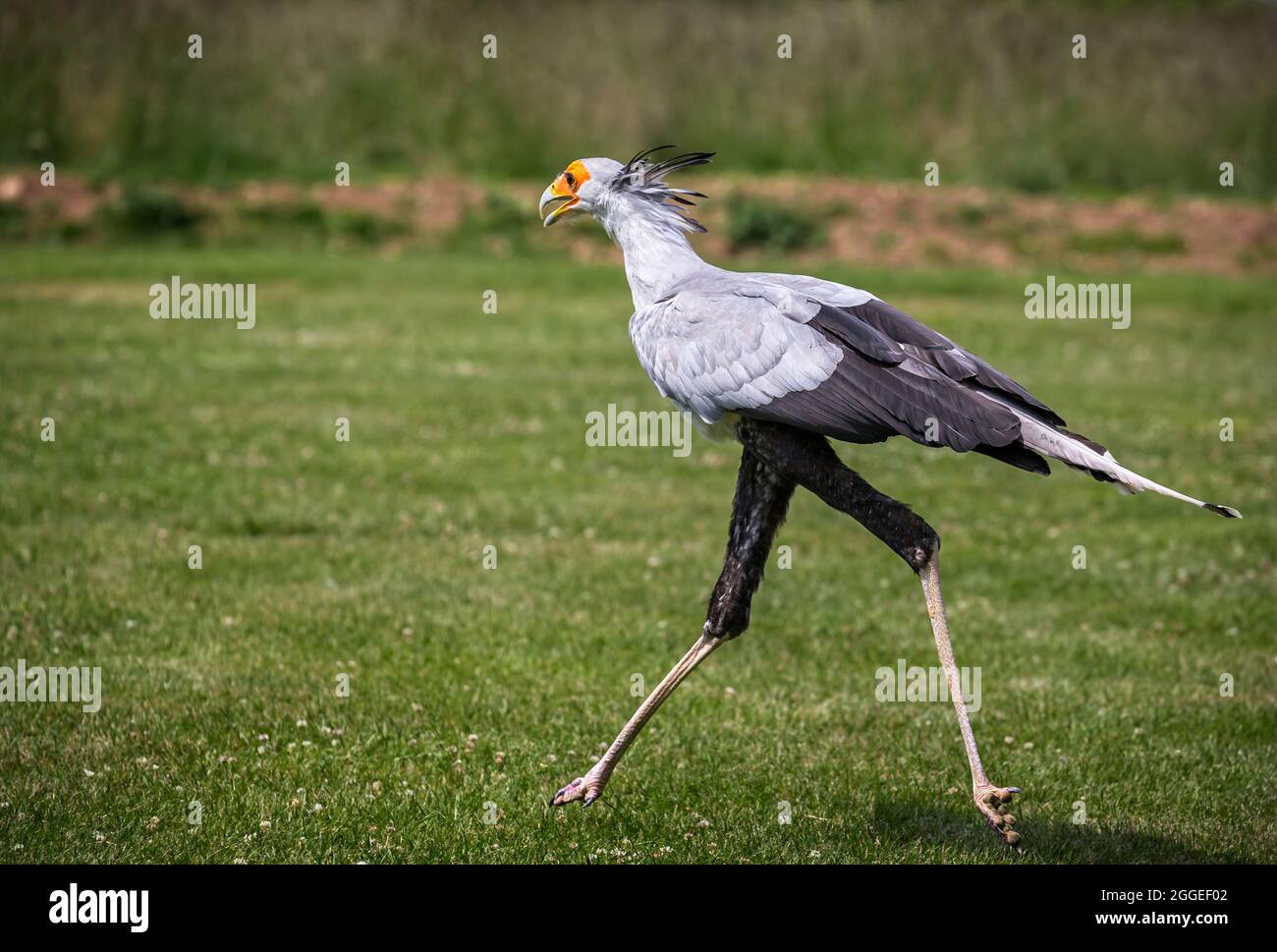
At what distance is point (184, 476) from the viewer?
10000mm

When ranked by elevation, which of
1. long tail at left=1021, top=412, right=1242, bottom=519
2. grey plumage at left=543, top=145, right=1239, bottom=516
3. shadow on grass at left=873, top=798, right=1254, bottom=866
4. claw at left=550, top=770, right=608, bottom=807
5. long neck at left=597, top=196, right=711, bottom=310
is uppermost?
long neck at left=597, top=196, right=711, bottom=310

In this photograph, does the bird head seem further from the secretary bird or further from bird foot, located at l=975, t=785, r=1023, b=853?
bird foot, located at l=975, t=785, r=1023, b=853

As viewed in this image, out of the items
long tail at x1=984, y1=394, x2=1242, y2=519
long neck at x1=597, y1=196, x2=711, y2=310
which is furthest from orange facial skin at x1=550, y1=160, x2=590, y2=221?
long tail at x1=984, y1=394, x2=1242, y2=519

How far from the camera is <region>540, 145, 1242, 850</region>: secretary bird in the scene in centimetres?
495

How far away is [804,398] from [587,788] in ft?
5.36

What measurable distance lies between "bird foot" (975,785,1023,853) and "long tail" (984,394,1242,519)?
1068 mm

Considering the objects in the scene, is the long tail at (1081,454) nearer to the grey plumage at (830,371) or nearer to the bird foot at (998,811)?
the grey plumage at (830,371)

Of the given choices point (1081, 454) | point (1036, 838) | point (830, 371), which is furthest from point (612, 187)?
point (1036, 838)

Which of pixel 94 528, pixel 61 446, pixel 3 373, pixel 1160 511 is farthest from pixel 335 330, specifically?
pixel 1160 511

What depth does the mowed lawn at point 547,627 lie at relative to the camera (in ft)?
18.5

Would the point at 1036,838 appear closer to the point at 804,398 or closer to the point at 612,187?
the point at 804,398


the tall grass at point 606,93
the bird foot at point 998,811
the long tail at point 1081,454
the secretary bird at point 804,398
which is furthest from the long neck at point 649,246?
the tall grass at point 606,93

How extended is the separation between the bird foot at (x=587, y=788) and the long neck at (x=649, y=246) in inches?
69.2

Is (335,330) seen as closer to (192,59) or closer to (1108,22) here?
(192,59)
